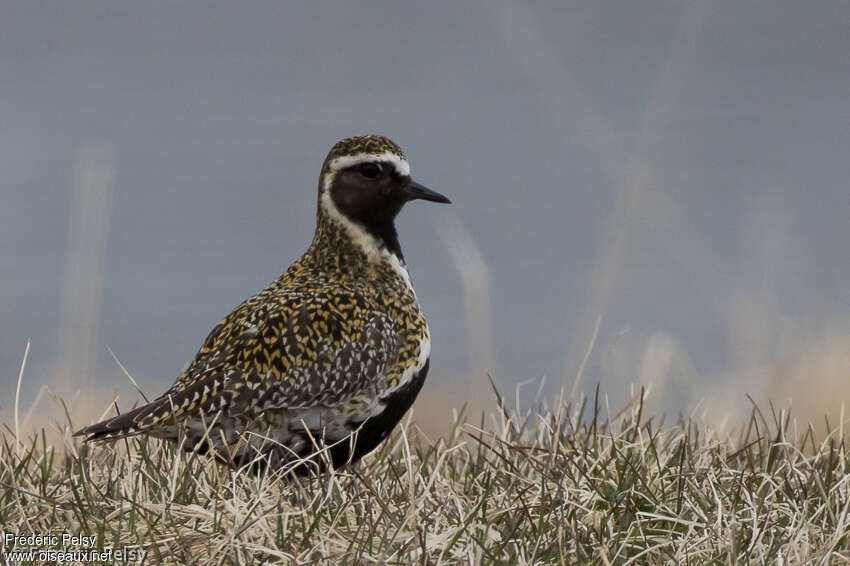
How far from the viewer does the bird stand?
254 inches

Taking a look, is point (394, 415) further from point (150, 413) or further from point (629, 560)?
point (629, 560)

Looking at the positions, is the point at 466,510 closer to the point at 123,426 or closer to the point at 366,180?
the point at 123,426

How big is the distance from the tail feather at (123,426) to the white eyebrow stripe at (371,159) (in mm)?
1829

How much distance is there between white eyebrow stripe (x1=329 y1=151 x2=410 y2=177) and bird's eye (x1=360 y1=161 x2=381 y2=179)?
0.03 m

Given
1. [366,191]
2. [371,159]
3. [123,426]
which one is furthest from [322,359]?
[371,159]

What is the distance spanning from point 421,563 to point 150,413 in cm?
196

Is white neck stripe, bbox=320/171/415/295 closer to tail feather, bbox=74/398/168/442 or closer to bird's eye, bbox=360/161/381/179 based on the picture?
bird's eye, bbox=360/161/381/179

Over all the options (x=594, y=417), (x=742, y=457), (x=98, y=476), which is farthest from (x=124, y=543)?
(x=742, y=457)

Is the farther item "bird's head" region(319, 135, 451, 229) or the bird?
"bird's head" region(319, 135, 451, 229)

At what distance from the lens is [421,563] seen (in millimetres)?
5062

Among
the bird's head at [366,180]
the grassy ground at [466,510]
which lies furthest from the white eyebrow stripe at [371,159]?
the grassy ground at [466,510]

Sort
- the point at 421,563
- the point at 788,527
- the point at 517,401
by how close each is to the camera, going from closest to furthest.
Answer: the point at 421,563 < the point at 788,527 < the point at 517,401

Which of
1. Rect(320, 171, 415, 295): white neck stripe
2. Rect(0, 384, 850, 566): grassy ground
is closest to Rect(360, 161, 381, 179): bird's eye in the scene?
→ Rect(320, 171, 415, 295): white neck stripe

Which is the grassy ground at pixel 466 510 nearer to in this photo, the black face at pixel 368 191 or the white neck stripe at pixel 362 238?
the white neck stripe at pixel 362 238
